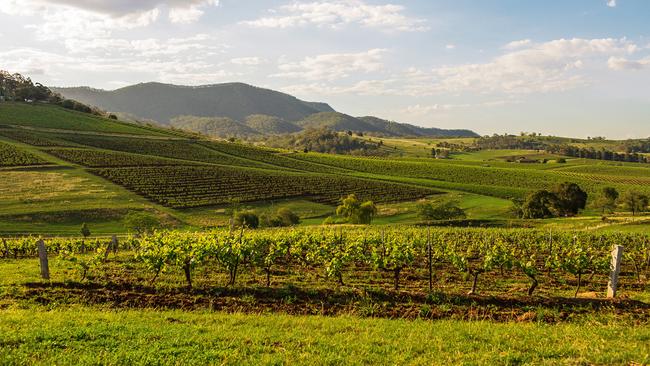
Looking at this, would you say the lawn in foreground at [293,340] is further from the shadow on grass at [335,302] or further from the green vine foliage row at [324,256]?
the green vine foliage row at [324,256]

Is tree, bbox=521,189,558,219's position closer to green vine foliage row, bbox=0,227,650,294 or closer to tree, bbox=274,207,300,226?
green vine foliage row, bbox=0,227,650,294

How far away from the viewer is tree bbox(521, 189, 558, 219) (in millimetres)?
74188

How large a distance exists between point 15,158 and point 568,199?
114 metres

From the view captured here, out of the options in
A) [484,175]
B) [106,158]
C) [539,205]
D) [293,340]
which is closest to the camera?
[293,340]

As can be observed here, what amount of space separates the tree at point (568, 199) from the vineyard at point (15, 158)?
106 m

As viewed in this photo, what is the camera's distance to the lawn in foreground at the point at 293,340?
9.10 metres

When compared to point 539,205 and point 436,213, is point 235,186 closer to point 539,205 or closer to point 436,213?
point 436,213

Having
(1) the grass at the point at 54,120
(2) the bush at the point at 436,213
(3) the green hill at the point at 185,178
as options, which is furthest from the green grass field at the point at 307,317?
(1) the grass at the point at 54,120

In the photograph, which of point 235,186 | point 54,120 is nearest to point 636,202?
point 235,186

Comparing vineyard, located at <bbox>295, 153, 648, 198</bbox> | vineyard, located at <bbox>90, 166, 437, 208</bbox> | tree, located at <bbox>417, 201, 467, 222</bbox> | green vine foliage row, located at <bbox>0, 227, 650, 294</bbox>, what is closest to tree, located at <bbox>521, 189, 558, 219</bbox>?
tree, located at <bbox>417, 201, 467, 222</bbox>

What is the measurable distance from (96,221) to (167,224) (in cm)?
1034

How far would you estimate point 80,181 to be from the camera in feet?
263

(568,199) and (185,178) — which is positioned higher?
(185,178)

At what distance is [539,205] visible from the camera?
246 ft
